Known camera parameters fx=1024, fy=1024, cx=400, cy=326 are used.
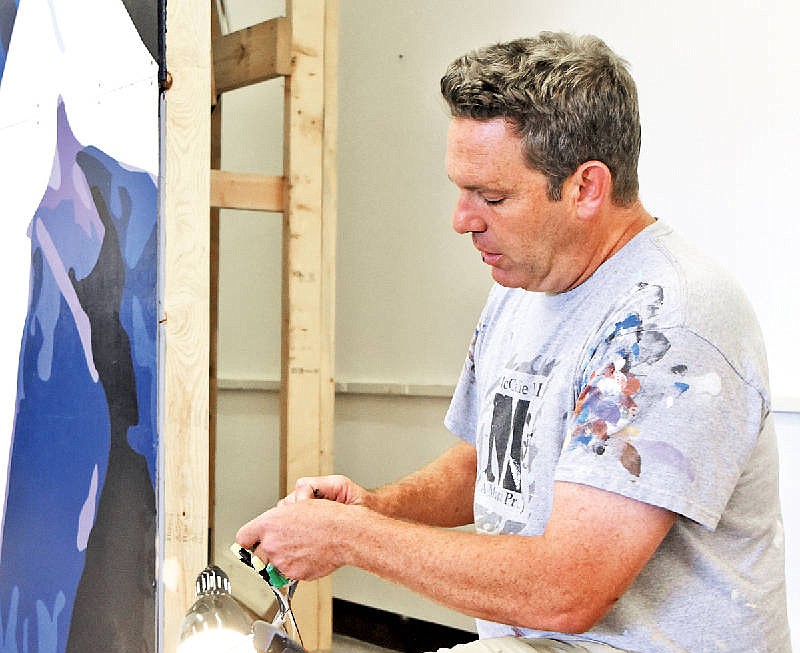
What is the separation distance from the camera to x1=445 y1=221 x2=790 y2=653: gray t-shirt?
3.86 ft

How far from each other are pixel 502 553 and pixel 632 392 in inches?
9.7

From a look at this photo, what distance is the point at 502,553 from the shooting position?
1221 mm

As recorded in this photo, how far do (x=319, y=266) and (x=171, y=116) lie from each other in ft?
2.06

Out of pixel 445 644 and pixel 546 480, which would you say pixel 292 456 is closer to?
pixel 445 644

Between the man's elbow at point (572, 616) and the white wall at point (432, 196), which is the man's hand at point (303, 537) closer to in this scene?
the man's elbow at point (572, 616)

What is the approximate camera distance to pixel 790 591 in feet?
6.98

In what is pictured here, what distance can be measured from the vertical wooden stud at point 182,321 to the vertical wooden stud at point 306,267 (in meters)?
0.46

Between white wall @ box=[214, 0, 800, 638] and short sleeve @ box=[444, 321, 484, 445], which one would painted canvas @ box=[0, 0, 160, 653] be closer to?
short sleeve @ box=[444, 321, 484, 445]

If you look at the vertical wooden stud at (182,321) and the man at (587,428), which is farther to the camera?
the vertical wooden stud at (182,321)

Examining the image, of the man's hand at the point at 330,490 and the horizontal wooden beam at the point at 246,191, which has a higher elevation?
the horizontal wooden beam at the point at 246,191

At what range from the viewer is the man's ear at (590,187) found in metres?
1.37

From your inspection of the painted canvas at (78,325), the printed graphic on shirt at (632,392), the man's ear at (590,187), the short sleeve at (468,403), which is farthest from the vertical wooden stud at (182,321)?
the printed graphic on shirt at (632,392)

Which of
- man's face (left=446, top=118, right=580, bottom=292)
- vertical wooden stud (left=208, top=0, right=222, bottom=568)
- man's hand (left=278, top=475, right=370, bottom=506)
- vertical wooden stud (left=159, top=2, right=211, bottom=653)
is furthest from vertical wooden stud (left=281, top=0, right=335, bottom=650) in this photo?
man's face (left=446, top=118, right=580, bottom=292)

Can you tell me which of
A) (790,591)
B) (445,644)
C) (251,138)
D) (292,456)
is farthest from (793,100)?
(251,138)
